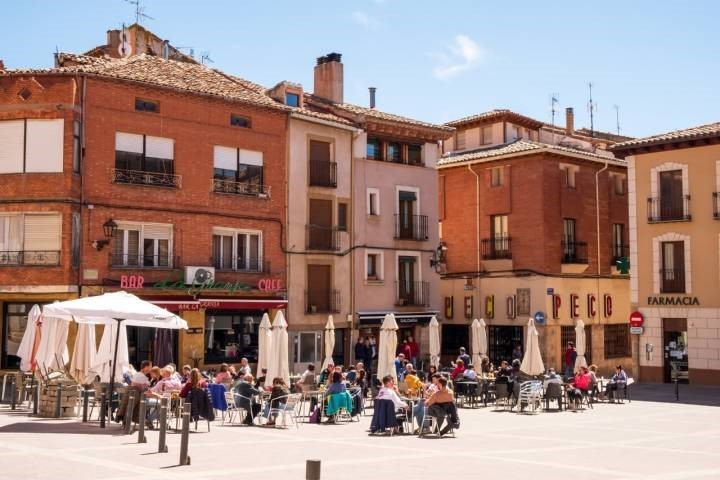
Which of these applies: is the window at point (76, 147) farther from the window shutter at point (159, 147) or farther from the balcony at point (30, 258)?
the balcony at point (30, 258)

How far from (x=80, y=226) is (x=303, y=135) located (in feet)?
35.8

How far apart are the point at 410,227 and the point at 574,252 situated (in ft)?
28.3

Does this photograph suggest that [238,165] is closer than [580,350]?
→ No

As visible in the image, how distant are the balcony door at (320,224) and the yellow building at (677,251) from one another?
1292cm

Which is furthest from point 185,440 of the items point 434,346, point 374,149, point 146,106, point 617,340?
point 617,340

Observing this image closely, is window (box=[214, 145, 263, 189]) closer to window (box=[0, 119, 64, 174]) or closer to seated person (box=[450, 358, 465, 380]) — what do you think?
window (box=[0, 119, 64, 174])

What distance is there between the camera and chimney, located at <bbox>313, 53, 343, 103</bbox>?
43594 mm

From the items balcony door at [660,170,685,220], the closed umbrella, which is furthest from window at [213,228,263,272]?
balcony door at [660,170,685,220]

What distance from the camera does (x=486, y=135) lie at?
4916 cm

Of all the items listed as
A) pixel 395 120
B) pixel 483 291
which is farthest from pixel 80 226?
pixel 483 291

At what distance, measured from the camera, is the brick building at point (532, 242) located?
43094mm

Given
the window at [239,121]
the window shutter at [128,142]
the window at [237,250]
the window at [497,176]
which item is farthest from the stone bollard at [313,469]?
the window at [497,176]

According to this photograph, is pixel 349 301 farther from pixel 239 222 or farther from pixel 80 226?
pixel 80 226

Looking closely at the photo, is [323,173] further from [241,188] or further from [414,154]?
[414,154]
